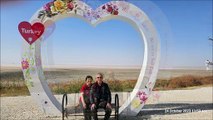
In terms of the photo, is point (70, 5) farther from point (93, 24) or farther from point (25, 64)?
point (25, 64)

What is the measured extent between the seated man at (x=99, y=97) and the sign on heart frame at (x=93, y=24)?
1.07 metres

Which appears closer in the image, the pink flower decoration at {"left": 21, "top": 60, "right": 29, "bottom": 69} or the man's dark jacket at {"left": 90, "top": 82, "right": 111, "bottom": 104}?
the man's dark jacket at {"left": 90, "top": 82, "right": 111, "bottom": 104}

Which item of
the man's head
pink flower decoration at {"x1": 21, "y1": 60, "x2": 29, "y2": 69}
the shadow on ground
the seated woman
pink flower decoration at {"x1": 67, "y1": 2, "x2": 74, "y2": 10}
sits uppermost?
pink flower decoration at {"x1": 67, "y1": 2, "x2": 74, "y2": 10}

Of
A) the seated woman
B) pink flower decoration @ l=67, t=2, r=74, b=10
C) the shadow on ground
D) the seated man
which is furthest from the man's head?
pink flower decoration @ l=67, t=2, r=74, b=10

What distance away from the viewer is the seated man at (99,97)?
643 centimetres

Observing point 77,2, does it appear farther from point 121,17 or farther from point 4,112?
point 4,112

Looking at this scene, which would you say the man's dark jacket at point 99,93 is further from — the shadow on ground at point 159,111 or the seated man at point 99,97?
the shadow on ground at point 159,111

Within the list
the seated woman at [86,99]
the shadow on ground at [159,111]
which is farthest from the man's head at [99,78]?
the shadow on ground at [159,111]

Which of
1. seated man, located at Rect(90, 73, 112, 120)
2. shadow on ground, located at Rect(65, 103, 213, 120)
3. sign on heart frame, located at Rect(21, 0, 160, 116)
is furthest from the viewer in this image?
shadow on ground, located at Rect(65, 103, 213, 120)

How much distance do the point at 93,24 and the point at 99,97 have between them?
62.9 inches

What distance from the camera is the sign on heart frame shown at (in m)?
7.23

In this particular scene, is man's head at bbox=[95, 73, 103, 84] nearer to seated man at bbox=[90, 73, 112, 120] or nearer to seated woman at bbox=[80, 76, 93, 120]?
seated man at bbox=[90, 73, 112, 120]

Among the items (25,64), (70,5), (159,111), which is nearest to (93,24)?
(70,5)

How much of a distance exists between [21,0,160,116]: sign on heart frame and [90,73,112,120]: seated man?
107 cm
